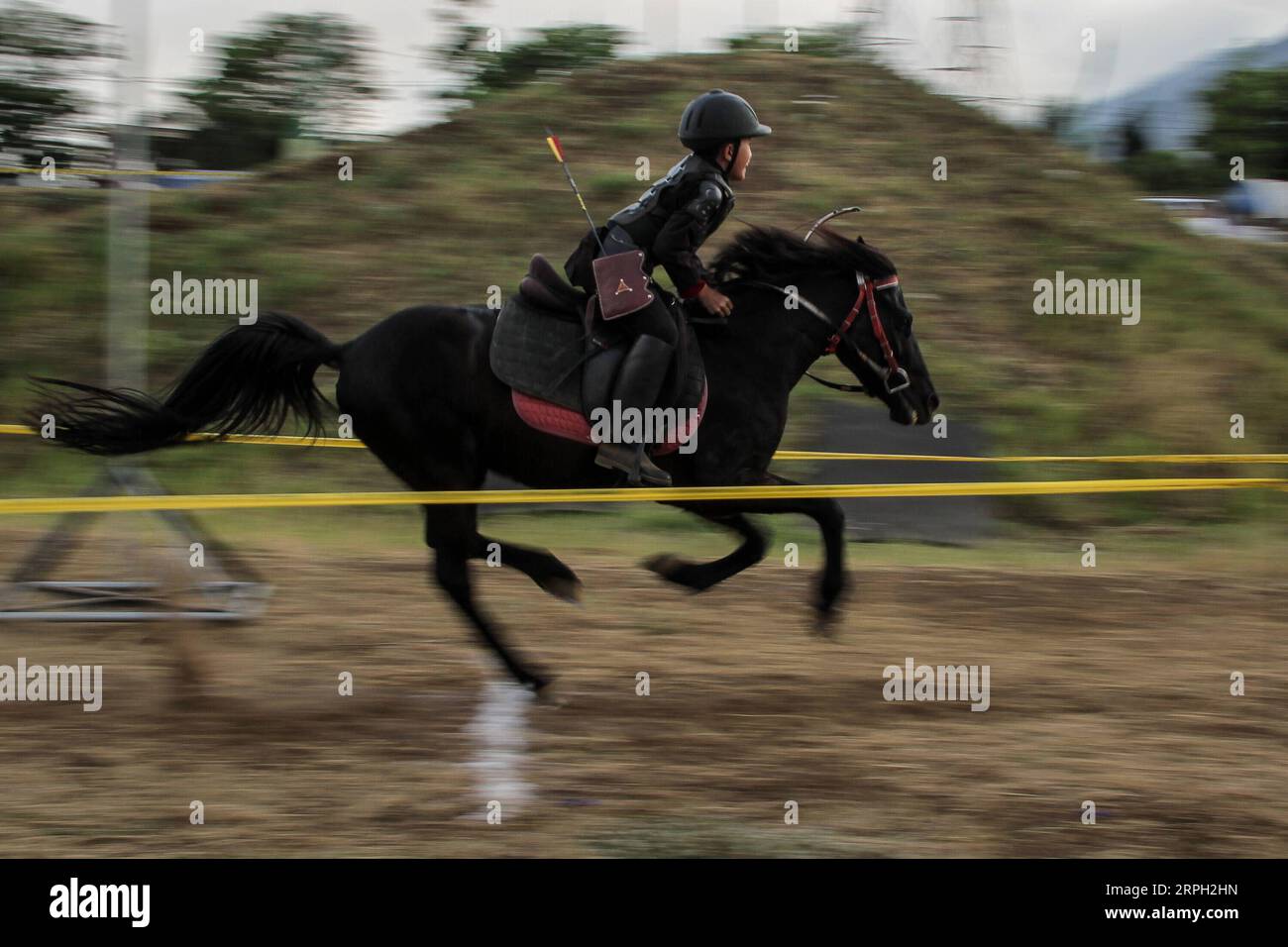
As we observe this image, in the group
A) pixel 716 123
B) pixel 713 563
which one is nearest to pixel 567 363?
pixel 713 563

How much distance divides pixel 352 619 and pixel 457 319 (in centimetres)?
215

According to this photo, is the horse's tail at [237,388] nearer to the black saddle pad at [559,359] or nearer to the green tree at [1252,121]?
the black saddle pad at [559,359]

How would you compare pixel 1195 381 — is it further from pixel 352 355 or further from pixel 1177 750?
pixel 352 355

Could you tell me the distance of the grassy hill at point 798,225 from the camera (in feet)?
37.1

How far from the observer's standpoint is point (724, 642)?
22.9ft

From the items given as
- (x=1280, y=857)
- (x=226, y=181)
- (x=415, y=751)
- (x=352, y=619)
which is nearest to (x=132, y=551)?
(x=352, y=619)

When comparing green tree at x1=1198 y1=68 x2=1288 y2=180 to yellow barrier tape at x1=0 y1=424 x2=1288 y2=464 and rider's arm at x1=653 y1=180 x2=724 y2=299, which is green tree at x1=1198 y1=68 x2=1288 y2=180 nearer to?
yellow barrier tape at x1=0 y1=424 x2=1288 y2=464

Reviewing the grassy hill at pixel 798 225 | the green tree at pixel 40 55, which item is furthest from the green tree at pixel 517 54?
the green tree at pixel 40 55

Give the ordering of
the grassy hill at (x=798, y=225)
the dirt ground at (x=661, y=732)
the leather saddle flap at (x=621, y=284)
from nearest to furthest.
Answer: the dirt ground at (x=661, y=732)
the leather saddle flap at (x=621, y=284)
the grassy hill at (x=798, y=225)

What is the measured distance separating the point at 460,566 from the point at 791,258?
201 cm

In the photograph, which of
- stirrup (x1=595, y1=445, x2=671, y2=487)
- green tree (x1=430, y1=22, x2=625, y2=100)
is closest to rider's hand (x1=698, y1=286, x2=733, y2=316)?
stirrup (x1=595, y1=445, x2=671, y2=487)

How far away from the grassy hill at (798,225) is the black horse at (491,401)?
4.54 m

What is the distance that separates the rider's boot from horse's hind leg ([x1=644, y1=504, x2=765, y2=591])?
0.31 m

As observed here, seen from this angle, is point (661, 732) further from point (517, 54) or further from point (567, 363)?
point (517, 54)
